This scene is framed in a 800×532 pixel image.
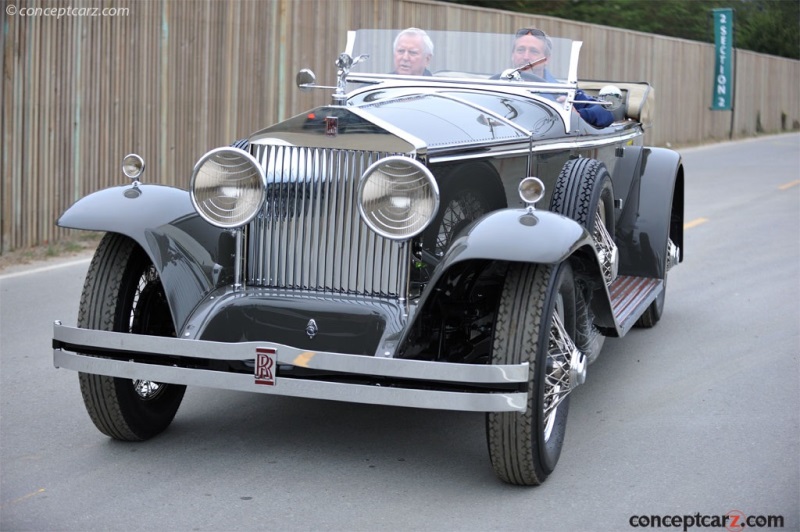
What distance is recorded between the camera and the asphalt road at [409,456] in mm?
3596

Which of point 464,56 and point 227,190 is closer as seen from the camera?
point 227,190

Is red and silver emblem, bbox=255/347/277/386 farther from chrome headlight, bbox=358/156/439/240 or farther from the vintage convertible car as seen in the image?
chrome headlight, bbox=358/156/439/240

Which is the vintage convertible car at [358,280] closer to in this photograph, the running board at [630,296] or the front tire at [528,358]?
the front tire at [528,358]

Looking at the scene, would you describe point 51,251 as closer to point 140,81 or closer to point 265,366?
point 140,81

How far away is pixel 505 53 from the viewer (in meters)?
5.70

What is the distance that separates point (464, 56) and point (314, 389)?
2.74 metres

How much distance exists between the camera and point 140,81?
9.36 m

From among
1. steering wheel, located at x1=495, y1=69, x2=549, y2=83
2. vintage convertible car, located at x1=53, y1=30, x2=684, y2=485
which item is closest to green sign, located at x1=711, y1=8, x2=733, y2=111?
steering wheel, located at x1=495, y1=69, x2=549, y2=83

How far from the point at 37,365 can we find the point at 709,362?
3.62 meters

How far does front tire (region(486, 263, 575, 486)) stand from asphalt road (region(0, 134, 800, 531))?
0.46 feet

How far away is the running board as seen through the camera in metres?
4.96

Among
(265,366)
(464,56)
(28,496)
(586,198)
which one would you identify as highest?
(464,56)

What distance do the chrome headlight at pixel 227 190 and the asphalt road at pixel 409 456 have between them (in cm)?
96

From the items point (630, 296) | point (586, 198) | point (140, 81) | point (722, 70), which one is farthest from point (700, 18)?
point (586, 198)
